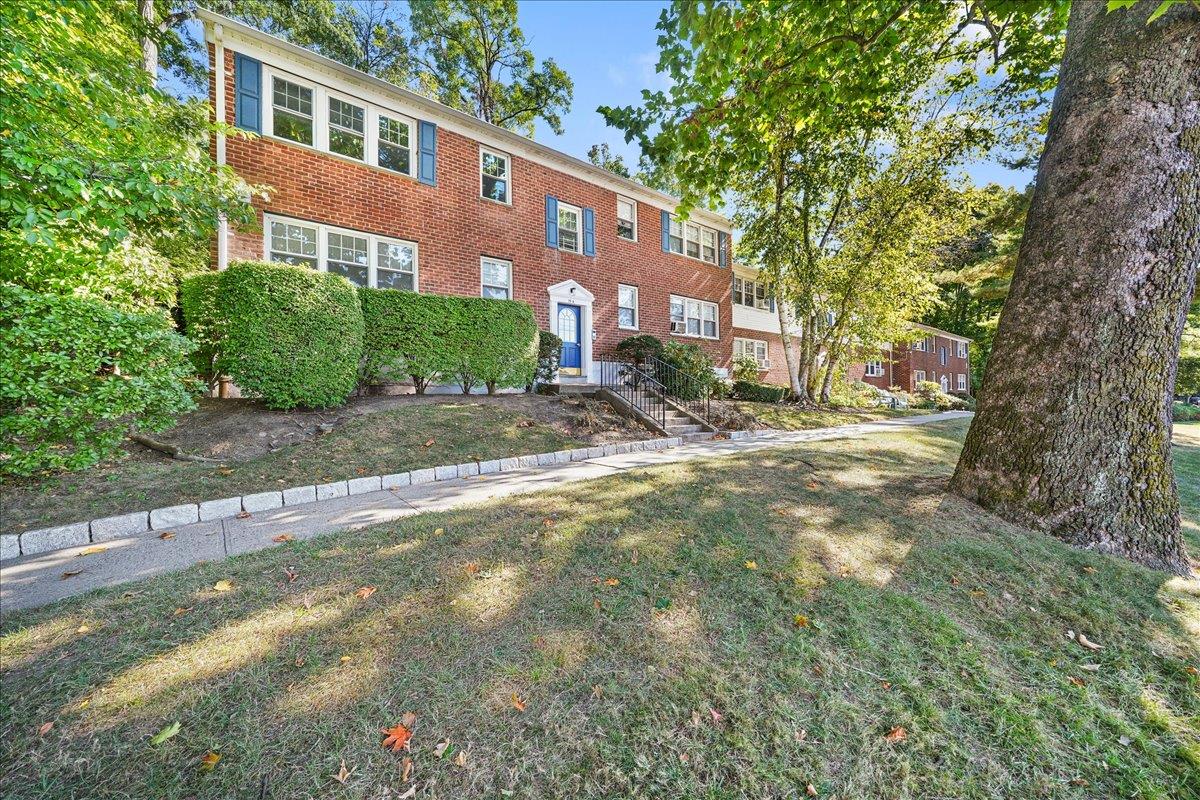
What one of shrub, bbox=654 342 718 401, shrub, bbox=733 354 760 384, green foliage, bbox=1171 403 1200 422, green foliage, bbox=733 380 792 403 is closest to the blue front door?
shrub, bbox=654 342 718 401

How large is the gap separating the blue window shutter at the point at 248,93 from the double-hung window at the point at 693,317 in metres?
12.1

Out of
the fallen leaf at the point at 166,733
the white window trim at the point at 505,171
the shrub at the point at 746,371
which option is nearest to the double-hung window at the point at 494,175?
the white window trim at the point at 505,171

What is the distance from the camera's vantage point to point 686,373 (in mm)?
11570

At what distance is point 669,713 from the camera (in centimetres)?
181

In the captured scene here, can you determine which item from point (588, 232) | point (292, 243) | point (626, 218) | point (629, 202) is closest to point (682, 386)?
point (588, 232)

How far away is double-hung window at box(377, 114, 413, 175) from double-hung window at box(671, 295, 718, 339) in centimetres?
936

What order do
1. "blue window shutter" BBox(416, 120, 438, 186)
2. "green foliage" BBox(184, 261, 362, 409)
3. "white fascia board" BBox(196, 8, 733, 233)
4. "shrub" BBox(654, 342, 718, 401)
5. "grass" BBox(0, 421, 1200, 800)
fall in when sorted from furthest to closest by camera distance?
"shrub" BBox(654, 342, 718, 401) → "blue window shutter" BBox(416, 120, 438, 186) → "white fascia board" BBox(196, 8, 733, 233) → "green foliage" BBox(184, 261, 362, 409) → "grass" BBox(0, 421, 1200, 800)

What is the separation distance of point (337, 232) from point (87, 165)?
20.4 ft

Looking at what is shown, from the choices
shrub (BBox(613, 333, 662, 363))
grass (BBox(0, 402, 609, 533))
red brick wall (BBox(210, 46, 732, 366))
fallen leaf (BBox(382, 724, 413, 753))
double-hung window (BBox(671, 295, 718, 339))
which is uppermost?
red brick wall (BBox(210, 46, 732, 366))

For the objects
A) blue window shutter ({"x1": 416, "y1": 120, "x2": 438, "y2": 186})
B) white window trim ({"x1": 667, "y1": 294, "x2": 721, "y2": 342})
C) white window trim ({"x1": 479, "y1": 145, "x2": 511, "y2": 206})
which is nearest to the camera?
blue window shutter ({"x1": 416, "y1": 120, "x2": 438, "y2": 186})

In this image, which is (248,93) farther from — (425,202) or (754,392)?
(754,392)

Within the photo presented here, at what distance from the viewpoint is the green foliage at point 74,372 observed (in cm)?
356

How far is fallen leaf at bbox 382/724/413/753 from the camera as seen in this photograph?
166cm

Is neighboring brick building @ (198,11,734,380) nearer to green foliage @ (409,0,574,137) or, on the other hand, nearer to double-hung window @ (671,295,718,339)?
double-hung window @ (671,295,718,339)
